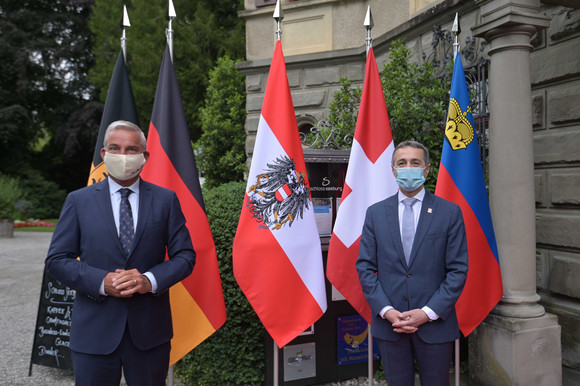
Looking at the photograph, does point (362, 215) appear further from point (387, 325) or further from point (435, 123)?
point (435, 123)

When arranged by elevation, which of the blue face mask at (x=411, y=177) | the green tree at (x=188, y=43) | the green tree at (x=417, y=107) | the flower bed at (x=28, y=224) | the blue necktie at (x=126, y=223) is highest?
the green tree at (x=188, y=43)

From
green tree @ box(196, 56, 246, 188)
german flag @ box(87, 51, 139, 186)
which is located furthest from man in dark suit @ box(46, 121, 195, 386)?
green tree @ box(196, 56, 246, 188)

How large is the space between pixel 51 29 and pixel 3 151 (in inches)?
297

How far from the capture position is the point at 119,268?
7.70ft

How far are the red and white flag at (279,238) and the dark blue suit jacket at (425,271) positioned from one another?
867 millimetres

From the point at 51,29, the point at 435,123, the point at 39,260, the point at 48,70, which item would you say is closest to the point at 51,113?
the point at 48,70

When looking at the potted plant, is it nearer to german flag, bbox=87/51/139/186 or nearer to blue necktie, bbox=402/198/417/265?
german flag, bbox=87/51/139/186

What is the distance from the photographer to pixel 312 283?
11.4ft

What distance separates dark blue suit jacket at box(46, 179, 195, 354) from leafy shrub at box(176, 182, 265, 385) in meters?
1.51

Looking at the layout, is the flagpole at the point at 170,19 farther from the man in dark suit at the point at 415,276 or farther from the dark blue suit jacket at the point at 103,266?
the man in dark suit at the point at 415,276

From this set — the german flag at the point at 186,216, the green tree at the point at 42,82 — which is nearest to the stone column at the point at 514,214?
the german flag at the point at 186,216

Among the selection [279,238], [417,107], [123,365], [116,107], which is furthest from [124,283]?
[417,107]

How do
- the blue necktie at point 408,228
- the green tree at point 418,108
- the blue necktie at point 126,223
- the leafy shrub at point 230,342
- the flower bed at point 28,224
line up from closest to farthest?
the blue necktie at point 126,223
the blue necktie at point 408,228
the leafy shrub at point 230,342
the green tree at point 418,108
the flower bed at point 28,224

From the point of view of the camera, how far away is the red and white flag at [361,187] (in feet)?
11.5
